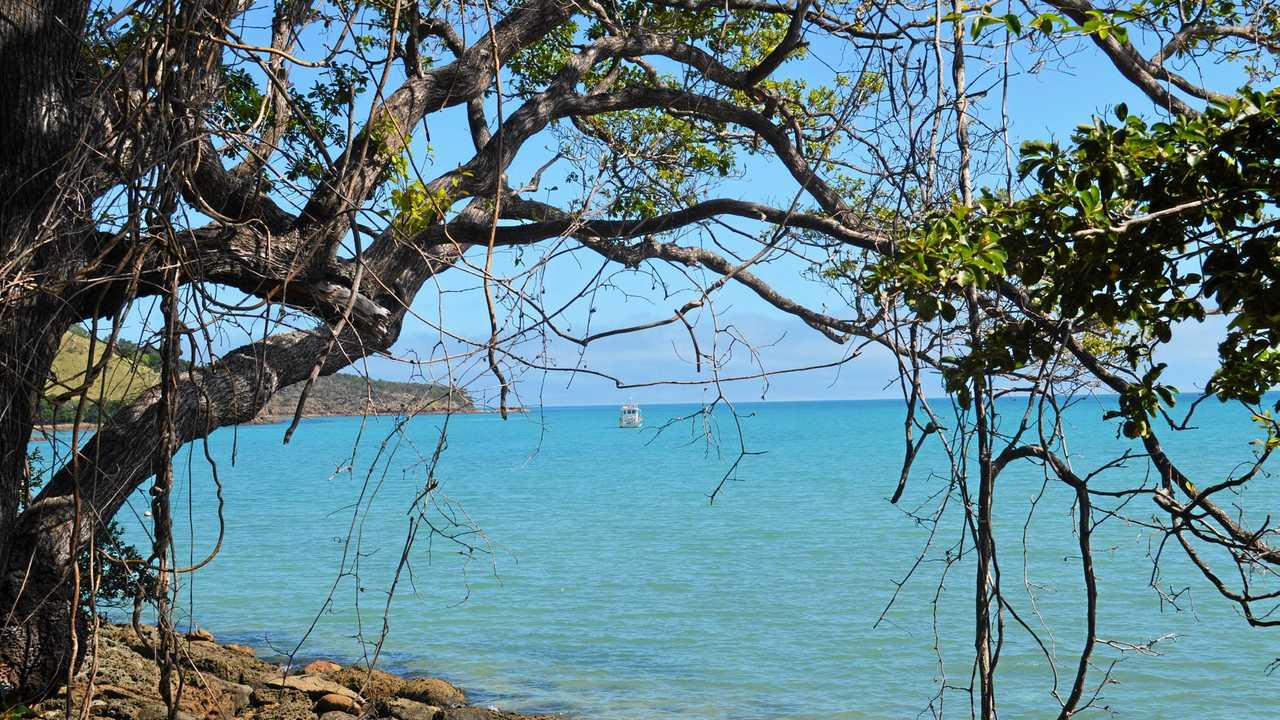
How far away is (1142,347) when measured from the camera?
9.68 ft

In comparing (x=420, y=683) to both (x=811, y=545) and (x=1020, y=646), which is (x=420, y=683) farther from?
(x=811, y=545)

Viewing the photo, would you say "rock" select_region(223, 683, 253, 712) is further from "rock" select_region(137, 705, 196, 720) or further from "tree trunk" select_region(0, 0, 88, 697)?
"tree trunk" select_region(0, 0, 88, 697)

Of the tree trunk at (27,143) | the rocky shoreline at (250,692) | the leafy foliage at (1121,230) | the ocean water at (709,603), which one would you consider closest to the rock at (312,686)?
the rocky shoreline at (250,692)

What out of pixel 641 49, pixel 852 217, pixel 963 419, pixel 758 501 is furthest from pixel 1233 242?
pixel 758 501

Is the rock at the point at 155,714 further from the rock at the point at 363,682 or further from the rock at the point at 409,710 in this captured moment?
the rock at the point at 363,682

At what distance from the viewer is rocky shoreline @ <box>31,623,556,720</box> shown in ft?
19.8

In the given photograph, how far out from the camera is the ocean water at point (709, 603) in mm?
9031

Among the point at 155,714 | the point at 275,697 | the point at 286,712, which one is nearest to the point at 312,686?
the point at 275,697

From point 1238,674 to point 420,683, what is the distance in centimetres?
728

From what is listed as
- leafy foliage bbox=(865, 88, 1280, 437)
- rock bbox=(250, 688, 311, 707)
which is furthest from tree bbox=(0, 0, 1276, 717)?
rock bbox=(250, 688, 311, 707)

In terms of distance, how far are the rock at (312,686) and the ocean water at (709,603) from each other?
120 cm

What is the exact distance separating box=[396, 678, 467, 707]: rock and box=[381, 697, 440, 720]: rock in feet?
1.37

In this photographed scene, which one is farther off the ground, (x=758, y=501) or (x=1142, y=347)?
(x=1142, y=347)

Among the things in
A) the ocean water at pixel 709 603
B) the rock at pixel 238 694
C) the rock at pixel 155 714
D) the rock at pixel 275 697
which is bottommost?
the ocean water at pixel 709 603
